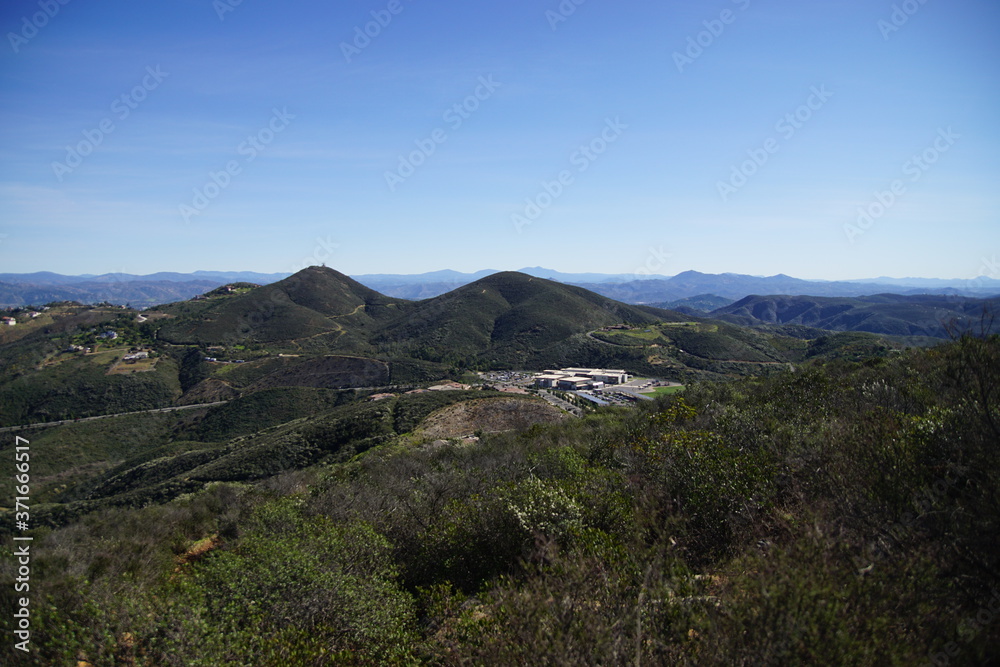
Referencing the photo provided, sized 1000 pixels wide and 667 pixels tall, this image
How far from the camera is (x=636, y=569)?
8227 millimetres

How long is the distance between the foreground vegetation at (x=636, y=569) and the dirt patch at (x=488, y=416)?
33897 millimetres

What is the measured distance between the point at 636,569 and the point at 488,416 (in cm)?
4782

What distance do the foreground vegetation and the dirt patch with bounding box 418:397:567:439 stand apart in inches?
1335

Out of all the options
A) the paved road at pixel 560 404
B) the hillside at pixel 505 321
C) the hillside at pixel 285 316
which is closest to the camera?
the paved road at pixel 560 404

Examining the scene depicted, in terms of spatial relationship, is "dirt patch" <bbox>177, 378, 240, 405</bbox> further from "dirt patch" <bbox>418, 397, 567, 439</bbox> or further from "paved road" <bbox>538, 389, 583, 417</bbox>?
"paved road" <bbox>538, 389, 583, 417</bbox>

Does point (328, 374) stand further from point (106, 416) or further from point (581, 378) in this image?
point (581, 378)

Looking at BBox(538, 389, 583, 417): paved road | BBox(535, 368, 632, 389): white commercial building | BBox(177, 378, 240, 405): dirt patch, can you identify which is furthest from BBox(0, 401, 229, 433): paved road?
BBox(535, 368, 632, 389): white commercial building

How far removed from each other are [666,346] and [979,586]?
125 meters

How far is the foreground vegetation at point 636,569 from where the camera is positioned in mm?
5789

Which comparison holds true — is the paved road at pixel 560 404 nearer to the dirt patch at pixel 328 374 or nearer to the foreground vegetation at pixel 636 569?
the dirt patch at pixel 328 374

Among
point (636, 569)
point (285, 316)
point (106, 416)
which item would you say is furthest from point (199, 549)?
point (285, 316)

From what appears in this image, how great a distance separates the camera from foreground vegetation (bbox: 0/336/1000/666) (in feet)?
19.0

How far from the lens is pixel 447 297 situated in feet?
602

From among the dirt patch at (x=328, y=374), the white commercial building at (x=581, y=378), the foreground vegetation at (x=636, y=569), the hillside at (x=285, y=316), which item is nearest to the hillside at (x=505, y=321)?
the hillside at (x=285, y=316)
